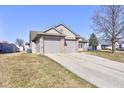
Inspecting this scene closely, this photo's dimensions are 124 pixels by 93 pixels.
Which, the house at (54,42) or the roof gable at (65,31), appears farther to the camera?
the roof gable at (65,31)

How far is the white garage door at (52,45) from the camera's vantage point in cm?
2350

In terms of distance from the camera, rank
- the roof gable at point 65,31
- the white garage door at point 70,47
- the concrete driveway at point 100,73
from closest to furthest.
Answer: the concrete driveway at point 100,73
the white garage door at point 70,47
the roof gable at point 65,31

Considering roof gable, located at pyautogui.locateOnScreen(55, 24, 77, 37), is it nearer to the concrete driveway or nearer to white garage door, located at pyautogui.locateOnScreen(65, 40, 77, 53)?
white garage door, located at pyautogui.locateOnScreen(65, 40, 77, 53)

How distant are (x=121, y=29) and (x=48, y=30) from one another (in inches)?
446

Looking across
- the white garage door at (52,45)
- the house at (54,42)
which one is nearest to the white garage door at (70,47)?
the house at (54,42)

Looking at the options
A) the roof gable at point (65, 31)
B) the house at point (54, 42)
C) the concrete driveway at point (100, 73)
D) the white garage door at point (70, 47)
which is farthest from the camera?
the roof gable at point (65, 31)

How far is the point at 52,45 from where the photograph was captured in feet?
78.1

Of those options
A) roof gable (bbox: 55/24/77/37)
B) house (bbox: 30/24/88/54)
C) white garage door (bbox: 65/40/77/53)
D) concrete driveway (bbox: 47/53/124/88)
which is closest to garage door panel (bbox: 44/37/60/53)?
house (bbox: 30/24/88/54)

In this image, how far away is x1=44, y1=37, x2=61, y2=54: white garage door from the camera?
77.1 feet

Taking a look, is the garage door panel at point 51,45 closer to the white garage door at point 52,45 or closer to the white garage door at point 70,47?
the white garage door at point 52,45

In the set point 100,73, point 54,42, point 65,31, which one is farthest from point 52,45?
point 100,73

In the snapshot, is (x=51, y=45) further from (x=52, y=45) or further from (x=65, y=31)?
(x=65, y=31)

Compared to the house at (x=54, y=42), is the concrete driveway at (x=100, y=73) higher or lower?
lower

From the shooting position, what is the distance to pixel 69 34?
28.9m
